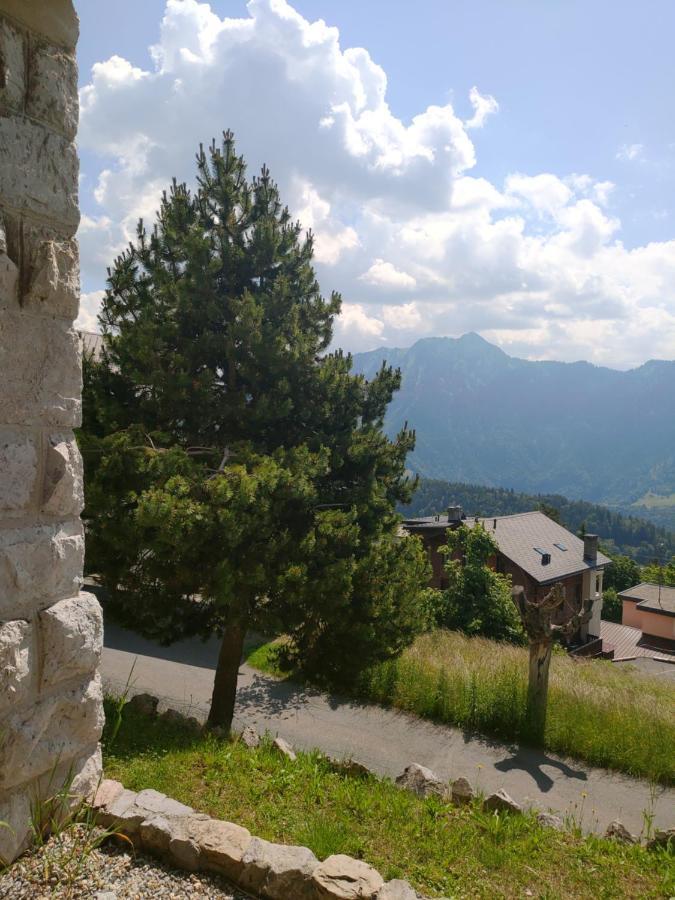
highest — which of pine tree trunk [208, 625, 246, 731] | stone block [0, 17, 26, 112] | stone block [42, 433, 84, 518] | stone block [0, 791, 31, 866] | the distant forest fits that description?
stone block [0, 17, 26, 112]

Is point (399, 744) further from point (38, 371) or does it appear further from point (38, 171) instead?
point (38, 171)

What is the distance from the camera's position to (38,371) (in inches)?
94.8

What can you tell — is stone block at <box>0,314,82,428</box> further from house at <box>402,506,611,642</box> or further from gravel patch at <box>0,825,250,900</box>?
house at <box>402,506,611,642</box>

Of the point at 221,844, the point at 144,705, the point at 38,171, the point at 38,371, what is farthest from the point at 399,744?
the point at 38,171

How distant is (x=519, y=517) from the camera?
133 ft

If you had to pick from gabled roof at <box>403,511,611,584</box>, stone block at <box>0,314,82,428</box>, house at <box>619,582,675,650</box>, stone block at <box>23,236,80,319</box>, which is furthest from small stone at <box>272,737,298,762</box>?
house at <box>619,582,675,650</box>

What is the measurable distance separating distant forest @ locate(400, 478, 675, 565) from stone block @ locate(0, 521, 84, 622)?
13779 cm

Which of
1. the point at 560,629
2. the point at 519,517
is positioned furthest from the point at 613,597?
the point at 560,629

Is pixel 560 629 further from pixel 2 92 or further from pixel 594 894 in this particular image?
pixel 2 92

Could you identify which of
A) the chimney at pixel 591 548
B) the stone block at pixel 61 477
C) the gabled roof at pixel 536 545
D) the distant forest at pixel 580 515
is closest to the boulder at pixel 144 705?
the stone block at pixel 61 477

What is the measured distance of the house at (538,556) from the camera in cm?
3366

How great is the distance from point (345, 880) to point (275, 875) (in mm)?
348

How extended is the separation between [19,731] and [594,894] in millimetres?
3360

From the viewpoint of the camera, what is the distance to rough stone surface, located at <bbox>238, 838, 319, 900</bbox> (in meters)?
2.76
